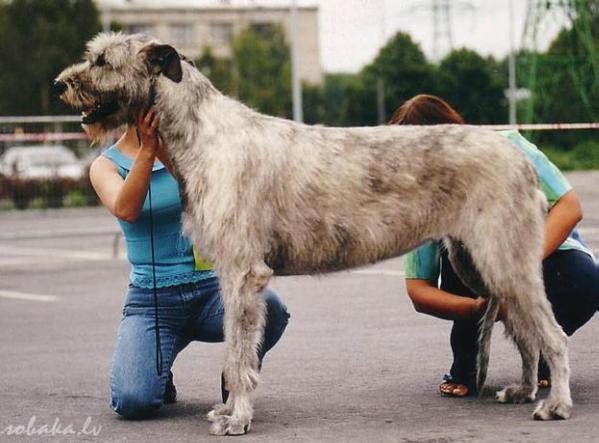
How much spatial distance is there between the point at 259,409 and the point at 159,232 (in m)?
1.24

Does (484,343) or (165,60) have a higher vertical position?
(165,60)

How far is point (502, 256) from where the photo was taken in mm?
6500

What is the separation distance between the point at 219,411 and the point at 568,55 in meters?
26.3

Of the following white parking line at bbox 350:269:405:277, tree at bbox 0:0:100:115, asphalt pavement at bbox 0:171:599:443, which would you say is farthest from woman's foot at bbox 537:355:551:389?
tree at bbox 0:0:100:115

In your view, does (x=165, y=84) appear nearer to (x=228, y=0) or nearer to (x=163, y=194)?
(x=163, y=194)

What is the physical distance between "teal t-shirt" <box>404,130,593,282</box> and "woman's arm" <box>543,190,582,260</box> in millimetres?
66

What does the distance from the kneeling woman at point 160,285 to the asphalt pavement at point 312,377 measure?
38 cm

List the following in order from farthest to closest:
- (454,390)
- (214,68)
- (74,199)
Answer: (214,68) < (74,199) < (454,390)

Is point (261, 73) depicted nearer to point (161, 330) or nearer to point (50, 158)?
point (50, 158)

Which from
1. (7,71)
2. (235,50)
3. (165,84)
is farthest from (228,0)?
(235,50)

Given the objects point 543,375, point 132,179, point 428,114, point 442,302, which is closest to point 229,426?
point 132,179

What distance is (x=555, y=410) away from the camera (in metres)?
6.39

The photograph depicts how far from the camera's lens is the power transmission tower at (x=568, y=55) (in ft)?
95.0

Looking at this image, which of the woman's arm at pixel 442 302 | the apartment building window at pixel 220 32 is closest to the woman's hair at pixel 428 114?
the woman's arm at pixel 442 302
